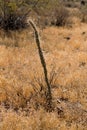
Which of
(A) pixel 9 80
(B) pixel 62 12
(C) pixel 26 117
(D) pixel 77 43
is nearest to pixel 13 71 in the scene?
(A) pixel 9 80

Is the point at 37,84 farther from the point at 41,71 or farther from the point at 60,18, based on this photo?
the point at 60,18

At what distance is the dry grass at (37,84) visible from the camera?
618cm

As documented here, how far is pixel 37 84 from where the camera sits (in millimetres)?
7785

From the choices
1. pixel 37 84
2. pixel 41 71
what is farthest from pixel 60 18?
pixel 37 84

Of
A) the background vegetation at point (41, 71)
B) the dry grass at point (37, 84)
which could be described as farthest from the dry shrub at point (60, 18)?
the dry grass at point (37, 84)

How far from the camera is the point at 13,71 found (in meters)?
9.63

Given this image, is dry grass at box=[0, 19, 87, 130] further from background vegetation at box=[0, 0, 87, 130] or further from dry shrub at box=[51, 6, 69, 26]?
dry shrub at box=[51, 6, 69, 26]

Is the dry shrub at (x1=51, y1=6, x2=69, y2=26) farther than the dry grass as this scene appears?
Yes

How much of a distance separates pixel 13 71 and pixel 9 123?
149 inches

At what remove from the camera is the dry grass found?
20.3 feet

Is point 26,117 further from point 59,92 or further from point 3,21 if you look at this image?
point 3,21

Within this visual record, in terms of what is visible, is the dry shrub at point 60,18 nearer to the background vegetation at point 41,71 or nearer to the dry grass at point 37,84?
the background vegetation at point 41,71

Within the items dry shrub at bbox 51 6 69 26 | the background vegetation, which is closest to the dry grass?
the background vegetation

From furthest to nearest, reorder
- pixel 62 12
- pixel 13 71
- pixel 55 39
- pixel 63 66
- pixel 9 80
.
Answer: pixel 62 12 < pixel 55 39 < pixel 63 66 < pixel 13 71 < pixel 9 80
